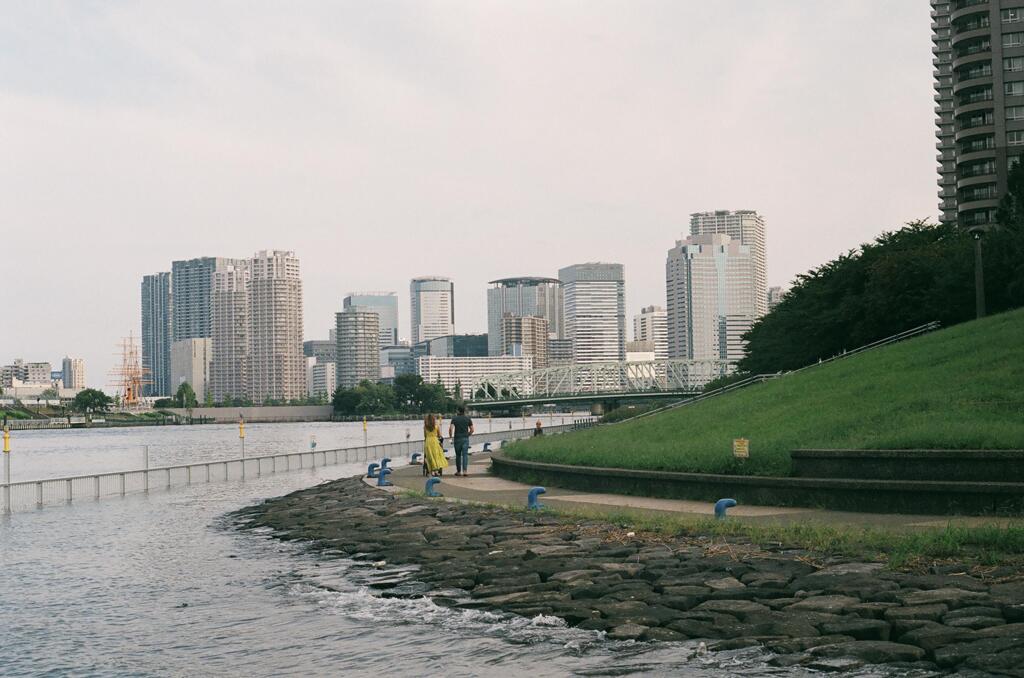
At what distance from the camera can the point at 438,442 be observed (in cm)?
3884

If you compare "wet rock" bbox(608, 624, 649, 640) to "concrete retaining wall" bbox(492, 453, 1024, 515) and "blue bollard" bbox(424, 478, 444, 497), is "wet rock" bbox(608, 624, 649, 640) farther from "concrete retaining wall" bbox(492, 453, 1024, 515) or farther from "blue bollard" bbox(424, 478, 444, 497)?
"blue bollard" bbox(424, 478, 444, 497)

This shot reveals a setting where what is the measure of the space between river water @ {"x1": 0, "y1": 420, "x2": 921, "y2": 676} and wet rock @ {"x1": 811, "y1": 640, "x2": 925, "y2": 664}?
764mm

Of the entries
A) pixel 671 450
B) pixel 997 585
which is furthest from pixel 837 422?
pixel 997 585

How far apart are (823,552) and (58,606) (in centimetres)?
1336

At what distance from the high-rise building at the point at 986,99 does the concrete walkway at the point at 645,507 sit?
93.6m

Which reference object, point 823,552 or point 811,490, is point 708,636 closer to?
point 823,552

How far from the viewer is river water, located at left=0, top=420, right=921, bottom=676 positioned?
45.5 feet

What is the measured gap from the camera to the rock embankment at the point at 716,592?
12.6m

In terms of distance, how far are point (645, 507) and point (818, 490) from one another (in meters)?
4.01

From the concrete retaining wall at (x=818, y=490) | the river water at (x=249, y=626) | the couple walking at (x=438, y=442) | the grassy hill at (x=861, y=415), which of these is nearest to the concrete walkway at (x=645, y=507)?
the concrete retaining wall at (x=818, y=490)

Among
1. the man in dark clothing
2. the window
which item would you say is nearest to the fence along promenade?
the man in dark clothing

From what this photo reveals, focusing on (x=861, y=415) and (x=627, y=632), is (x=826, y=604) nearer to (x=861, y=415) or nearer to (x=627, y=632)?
(x=627, y=632)

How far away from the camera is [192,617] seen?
59.5 feet

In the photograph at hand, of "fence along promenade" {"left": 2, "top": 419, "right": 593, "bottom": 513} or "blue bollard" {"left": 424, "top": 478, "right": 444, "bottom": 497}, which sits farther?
"fence along promenade" {"left": 2, "top": 419, "right": 593, "bottom": 513}
